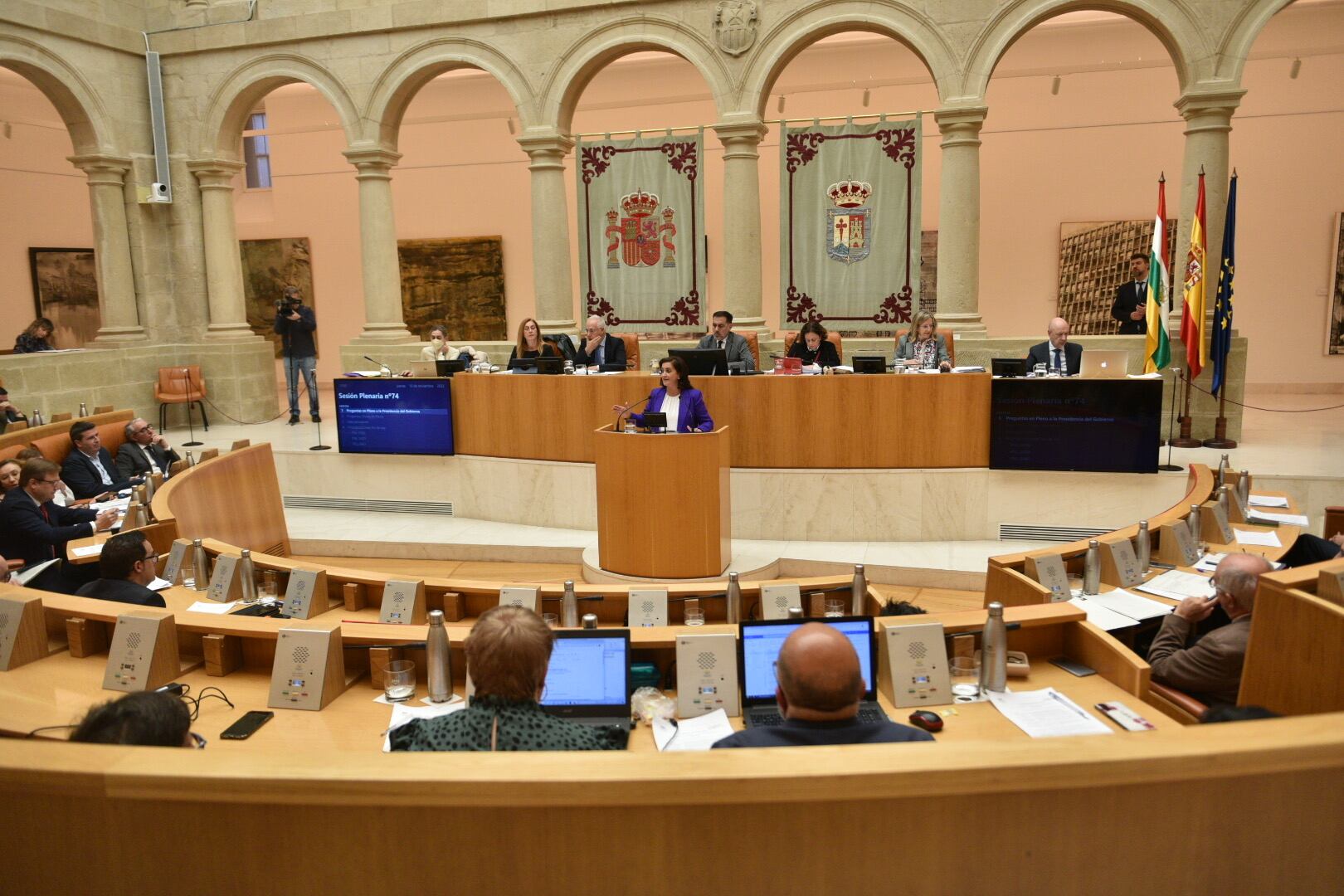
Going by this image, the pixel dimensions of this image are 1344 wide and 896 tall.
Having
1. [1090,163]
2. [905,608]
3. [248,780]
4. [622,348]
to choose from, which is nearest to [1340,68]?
[1090,163]

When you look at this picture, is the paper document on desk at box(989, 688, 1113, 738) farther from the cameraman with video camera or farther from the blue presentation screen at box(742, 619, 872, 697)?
the cameraman with video camera

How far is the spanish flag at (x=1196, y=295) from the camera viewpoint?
8703mm

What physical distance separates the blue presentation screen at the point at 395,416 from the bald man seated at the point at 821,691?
7.09 metres

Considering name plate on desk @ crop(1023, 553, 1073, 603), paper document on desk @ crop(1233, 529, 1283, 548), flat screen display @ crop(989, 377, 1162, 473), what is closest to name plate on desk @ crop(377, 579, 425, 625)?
name plate on desk @ crop(1023, 553, 1073, 603)

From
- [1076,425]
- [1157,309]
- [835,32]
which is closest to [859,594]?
[1076,425]

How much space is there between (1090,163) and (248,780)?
12.8 metres

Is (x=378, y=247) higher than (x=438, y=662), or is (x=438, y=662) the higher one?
(x=378, y=247)

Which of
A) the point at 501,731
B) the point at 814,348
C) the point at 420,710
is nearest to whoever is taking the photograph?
the point at 501,731

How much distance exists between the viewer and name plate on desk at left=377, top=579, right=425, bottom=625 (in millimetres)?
4188

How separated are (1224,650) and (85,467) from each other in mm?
7739

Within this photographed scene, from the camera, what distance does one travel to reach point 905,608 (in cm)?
384

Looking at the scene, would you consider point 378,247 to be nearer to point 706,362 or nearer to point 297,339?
point 297,339

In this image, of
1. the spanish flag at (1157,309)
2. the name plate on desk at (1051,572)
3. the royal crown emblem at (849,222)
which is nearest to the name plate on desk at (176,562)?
the name plate on desk at (1051,572)

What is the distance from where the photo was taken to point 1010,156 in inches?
488
